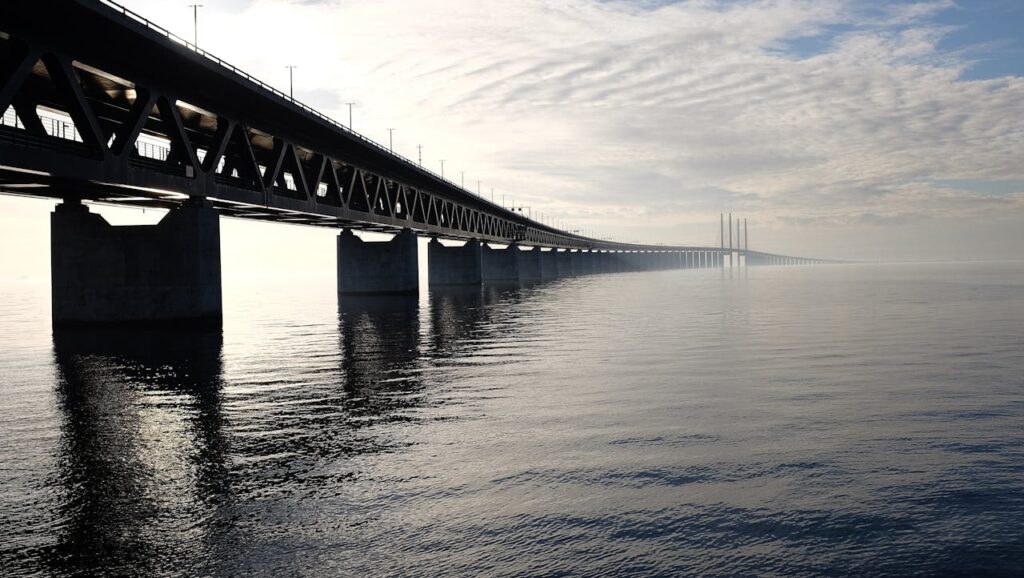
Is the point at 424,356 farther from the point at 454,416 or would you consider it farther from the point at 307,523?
the point at 307,523

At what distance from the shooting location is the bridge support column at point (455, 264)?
108938 millimetres

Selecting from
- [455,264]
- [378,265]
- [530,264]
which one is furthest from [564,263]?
[378,265]

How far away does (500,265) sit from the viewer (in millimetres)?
137000

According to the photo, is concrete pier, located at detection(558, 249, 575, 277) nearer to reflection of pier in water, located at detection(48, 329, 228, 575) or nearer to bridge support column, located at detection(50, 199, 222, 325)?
bridge support column, located at detection(50, 199, 222, 325)

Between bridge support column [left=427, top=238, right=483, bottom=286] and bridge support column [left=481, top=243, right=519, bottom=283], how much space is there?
26283mm

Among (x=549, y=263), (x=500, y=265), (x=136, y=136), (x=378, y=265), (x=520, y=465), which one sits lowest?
(x=520, y=465)

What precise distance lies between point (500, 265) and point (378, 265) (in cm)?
5883

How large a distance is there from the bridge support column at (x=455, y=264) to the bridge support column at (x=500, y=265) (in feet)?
86.2

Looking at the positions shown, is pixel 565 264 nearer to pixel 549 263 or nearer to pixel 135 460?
pixel 549 263

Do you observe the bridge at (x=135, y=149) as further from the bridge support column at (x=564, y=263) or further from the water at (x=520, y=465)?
the bridge support column at (x=564, y=263)

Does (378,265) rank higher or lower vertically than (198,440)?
higher

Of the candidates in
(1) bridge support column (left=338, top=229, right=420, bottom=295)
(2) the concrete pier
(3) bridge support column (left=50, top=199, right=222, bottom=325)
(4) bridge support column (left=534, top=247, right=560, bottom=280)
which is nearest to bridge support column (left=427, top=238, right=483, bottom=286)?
(1) bridge support column (left=338, top=229, right=420, bottom=295)

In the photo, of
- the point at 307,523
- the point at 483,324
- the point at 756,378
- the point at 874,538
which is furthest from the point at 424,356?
the point at 874,538

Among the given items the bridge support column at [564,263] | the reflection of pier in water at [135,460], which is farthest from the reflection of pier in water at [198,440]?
the bridge support column at [564,263]
